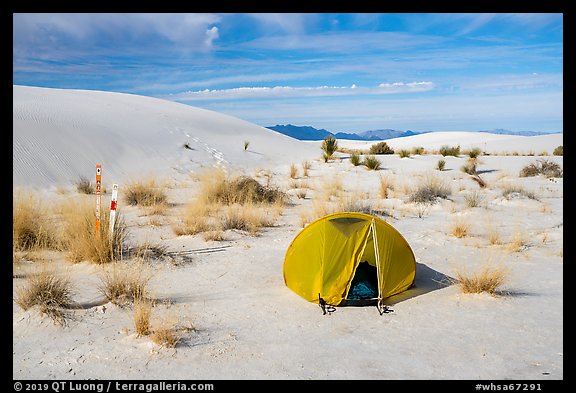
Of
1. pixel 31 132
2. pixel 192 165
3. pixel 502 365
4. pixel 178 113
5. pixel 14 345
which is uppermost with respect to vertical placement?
pixel 178 113

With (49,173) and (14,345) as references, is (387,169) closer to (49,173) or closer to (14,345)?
(49,173)

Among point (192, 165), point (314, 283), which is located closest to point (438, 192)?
point (314, 283)

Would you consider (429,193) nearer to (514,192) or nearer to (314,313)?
(514,192)

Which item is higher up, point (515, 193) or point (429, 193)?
point (429, 193)

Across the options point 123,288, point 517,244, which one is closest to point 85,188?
point 123,288

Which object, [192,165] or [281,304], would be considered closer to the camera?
[281,304]

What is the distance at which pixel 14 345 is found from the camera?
4566 mm

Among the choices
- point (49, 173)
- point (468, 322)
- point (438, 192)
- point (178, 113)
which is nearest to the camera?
point (468, 322)

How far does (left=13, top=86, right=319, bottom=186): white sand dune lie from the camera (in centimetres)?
1739

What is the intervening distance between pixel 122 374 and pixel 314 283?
8.86ft

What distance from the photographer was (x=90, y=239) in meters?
7.17

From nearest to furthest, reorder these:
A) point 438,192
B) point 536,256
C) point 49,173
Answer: point 536,256, point 438,192, point 49,173

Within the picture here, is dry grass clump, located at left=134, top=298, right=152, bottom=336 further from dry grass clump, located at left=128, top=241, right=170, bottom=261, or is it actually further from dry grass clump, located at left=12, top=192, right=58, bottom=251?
dry grass clump, located at left=12, top=192, right=58, bottom=251

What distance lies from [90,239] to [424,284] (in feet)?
16.8
